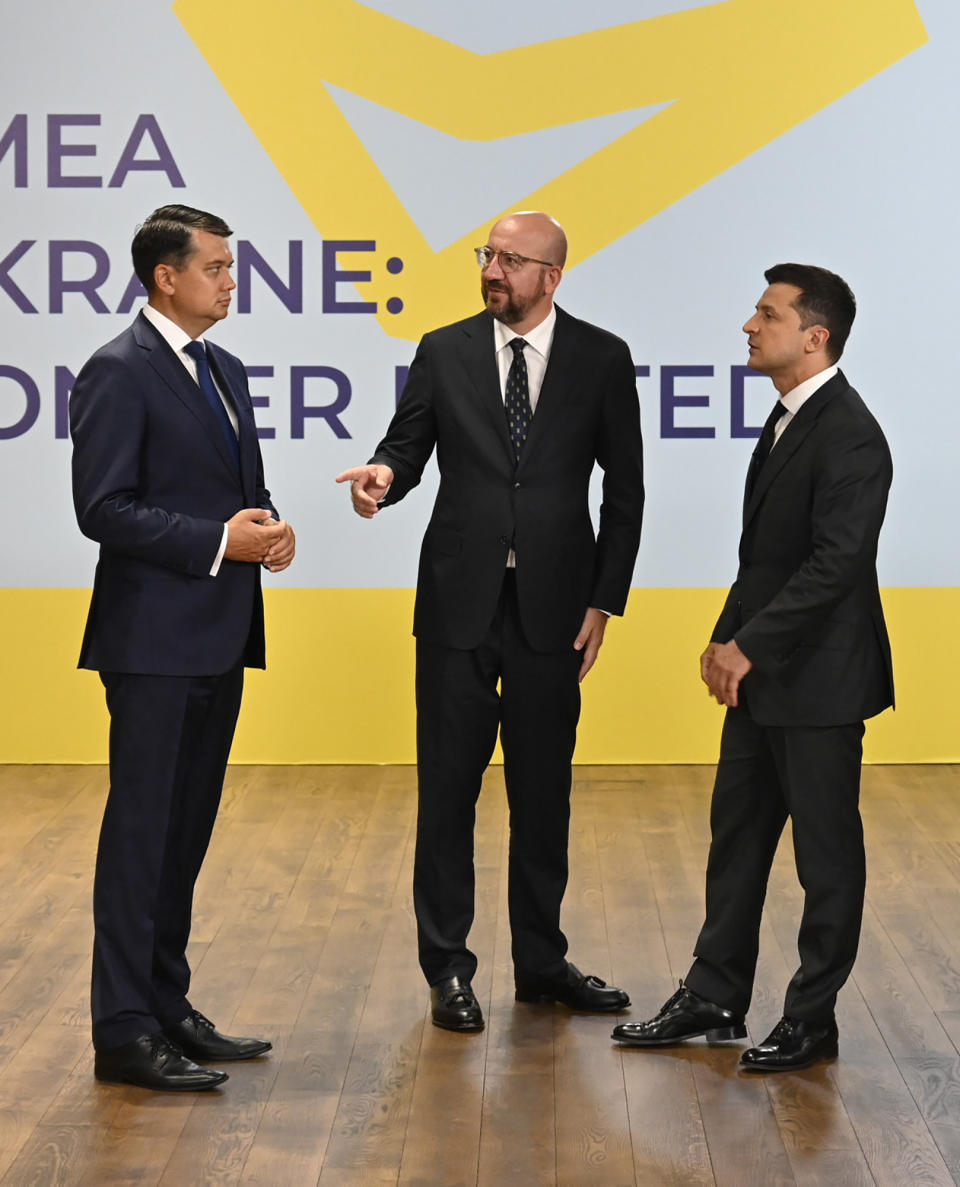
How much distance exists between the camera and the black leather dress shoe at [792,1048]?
3.23m

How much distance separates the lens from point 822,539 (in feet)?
10.4

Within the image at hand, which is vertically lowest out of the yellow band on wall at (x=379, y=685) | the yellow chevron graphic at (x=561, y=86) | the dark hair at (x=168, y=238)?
the yellow band on wall at (x=379, y=685)

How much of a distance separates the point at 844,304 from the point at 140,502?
145 cm

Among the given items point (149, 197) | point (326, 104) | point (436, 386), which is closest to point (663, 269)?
point (326, 104)

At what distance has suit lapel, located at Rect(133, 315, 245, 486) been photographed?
124 inches

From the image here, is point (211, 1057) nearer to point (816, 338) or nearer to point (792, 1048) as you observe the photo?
point (792, 1048)

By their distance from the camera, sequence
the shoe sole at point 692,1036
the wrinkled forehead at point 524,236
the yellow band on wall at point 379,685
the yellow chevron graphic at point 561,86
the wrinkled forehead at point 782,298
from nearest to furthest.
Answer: the wrinkled forehead at point 782,298 < the shoe sole at point 692,1036 < the wrinkled forehead at point 524,236 < the yellow chevron graphic at point 561,86 < the yellow band on wall at point 379,685

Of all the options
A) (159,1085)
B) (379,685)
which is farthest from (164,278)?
(379,685)

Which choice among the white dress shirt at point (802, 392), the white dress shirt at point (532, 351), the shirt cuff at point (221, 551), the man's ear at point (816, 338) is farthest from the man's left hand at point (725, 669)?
the shirt cuff at point (221, 551)

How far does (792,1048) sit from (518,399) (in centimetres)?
148

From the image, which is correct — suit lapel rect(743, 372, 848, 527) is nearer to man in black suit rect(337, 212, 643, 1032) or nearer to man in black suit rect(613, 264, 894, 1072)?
man in black suit rect(613, 264, 894, 1072)

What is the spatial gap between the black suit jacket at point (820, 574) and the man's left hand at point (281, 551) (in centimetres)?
90

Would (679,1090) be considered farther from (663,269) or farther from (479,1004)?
(663,269)

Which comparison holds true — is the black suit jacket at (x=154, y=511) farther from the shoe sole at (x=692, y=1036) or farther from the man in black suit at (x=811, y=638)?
the shoe sole at (x=692, y=1036)
